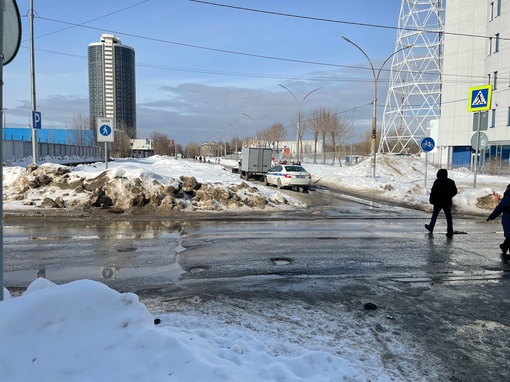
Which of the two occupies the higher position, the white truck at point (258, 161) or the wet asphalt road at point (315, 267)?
the white truck at point (258, 161)

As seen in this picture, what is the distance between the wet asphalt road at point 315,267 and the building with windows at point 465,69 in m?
45.6

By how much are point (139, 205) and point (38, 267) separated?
7542 millimetres

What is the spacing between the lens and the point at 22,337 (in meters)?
2.93

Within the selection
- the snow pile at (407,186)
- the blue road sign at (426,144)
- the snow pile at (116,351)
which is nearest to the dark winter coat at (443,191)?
the snow pile at (407,186)

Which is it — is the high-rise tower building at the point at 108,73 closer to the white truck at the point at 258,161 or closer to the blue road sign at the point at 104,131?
the white truck at the point at 258,161

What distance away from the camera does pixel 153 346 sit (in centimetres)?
305

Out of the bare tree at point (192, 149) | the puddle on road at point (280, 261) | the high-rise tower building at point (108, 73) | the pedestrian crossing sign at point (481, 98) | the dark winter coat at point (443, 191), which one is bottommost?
the puddle on road at point (280, 261)

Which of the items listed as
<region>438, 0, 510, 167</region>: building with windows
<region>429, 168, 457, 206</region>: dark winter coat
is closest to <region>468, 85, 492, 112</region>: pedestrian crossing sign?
<region>429, 168, 457, 206</region>: dark winter coat

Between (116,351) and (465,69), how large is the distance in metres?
67.1

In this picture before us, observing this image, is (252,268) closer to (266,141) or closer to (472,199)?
(472,199)

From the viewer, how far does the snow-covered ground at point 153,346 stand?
280 centimetres

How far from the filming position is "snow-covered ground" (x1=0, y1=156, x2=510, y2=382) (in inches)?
110

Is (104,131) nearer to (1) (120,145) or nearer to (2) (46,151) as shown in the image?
(2) (46,151)

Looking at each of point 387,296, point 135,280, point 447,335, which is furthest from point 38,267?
point 447,335
